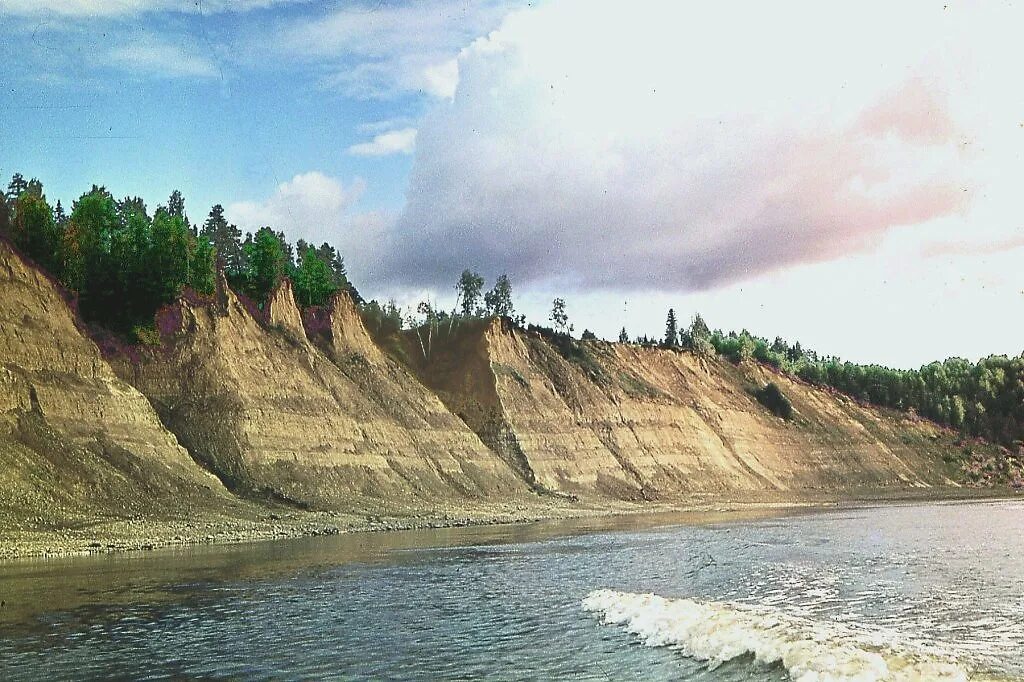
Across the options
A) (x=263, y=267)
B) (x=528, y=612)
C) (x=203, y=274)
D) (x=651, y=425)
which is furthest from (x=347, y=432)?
(x=528, y=612)

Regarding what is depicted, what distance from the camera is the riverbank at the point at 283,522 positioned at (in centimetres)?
4425

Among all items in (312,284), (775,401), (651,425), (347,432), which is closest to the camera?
(347,432)

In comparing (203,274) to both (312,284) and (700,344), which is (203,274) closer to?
(312,284)

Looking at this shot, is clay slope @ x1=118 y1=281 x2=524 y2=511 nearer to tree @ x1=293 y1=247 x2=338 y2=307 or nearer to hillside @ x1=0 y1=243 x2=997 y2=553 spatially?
hillside @ x1=0 y1=243 x2=997 y2=553

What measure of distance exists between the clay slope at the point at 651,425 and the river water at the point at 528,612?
44.2 m

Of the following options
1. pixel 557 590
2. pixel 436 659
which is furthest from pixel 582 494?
pixel 436 659

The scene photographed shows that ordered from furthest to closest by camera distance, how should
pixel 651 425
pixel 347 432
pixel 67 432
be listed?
1. pixel 651 425
2. pixel 347 432
3. pixel 67 432

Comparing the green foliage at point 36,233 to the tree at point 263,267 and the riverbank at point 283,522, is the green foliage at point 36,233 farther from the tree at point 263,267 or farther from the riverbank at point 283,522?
the riverbank at point 283,522

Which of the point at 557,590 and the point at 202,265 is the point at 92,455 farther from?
the point at 557,590

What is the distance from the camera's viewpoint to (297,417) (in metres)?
68.2

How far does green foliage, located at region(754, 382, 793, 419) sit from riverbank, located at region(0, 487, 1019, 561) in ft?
91.3

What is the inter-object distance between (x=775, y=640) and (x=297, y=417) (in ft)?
173

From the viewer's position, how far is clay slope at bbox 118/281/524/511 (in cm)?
6262

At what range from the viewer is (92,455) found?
53031 millimetres
